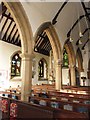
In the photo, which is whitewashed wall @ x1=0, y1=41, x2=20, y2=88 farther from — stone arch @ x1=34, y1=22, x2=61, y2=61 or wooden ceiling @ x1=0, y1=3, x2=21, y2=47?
stone arch @ x1=34, y1=22, x2=61, y2=61

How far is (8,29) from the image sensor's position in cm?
1419

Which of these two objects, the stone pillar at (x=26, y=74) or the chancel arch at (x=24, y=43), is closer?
the chancel arch at (x=24, y=43)

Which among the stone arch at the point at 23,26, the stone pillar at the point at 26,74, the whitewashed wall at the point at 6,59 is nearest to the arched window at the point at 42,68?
the whitewashed wall at the point at 6,59

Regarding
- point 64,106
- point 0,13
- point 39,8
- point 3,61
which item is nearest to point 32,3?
point 39,8

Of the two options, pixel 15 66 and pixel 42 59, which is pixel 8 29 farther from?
pixel 42 59

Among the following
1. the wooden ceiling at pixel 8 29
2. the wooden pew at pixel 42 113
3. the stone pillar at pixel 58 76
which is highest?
the wooden ceiling at pixel 8 29

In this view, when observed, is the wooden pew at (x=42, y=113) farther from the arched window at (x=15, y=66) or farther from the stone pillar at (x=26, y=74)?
Answer: the arched window at (x=15, y=66)

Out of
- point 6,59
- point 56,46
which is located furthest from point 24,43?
point 6,59

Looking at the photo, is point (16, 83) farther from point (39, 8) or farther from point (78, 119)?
point (78, 119)

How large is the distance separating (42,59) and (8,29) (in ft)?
23.5

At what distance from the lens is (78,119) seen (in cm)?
379

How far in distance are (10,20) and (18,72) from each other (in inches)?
226

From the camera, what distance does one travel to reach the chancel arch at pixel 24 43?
26.9 ft

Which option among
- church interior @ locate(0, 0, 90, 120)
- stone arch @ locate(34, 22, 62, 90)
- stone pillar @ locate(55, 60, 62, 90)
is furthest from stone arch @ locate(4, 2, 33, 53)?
stone pillar @ locate(55, 60, 62, 90)
